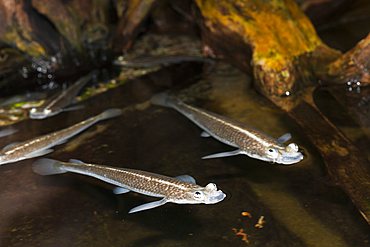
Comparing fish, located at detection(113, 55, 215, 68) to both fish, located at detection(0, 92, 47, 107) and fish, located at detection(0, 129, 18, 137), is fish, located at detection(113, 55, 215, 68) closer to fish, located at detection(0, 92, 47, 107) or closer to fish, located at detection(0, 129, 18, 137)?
fish, located at detection(0, 92, 47, 107)

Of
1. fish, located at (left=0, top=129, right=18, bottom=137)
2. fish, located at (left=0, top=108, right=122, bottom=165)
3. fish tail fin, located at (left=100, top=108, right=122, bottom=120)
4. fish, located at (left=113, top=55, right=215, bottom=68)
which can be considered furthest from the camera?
fish, located at (left=113, top=55, right=215, bottom=68)

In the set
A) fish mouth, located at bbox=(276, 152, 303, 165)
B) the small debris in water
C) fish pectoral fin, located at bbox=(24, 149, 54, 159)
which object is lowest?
the small debris in water

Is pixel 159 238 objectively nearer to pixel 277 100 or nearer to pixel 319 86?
pixel 277 100

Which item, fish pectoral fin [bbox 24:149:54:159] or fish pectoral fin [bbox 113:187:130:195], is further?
fish pectoral fin [bbox 24:149:54:159]

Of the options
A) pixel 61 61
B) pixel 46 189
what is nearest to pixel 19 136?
pixel 46 189

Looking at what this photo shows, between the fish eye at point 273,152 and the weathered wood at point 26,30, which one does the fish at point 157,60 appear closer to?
the weathered wood at point 26,30

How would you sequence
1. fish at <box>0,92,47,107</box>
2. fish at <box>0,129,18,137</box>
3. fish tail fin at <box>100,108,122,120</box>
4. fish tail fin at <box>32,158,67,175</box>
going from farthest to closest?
fish at <box>0,92,47,107</box> → fish tail fin at <box>100,108,122,120</box> → fish at <box>0,129,18,137</box> → fish tail fin at <box>32,158,67,175</box>

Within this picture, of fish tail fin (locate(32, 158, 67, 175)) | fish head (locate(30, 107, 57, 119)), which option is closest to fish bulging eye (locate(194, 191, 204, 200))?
fish tail fin (locate(32, 158, 67, 175))
